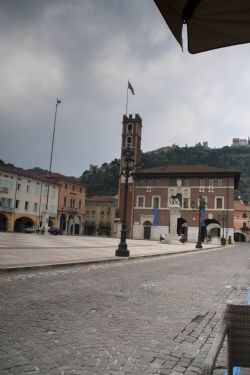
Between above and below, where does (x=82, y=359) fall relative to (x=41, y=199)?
below

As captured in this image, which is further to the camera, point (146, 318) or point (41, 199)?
point (41, 199)

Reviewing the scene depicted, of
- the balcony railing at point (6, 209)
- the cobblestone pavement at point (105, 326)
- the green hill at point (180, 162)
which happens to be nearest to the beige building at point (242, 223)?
the green hill at point (180, 162)

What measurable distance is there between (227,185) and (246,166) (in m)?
101

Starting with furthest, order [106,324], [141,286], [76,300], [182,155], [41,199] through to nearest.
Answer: [182,155], [41,199], [141,286], [76,300], [106,324]

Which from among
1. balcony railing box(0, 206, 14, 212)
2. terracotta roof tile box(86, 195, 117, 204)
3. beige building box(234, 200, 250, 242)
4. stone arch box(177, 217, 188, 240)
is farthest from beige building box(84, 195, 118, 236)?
balcony railing box(0, 206, 14, 212)

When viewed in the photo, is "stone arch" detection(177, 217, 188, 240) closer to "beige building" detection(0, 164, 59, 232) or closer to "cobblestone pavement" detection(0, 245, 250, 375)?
"beige building" detection(0, 164, 59, 232)

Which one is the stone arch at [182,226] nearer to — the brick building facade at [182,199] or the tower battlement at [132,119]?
A: the brick building facade at [182,199]

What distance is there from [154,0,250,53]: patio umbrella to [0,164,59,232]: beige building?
6031cm

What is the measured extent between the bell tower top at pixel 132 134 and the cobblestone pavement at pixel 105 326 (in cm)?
7157

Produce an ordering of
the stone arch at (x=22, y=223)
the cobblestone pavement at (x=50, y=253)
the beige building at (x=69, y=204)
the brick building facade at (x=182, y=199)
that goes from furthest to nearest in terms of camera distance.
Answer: the beige building at (x=69, y=204) → the stone arch at (x=22, y=223) → the brick building facade at (x=182, y=199) → the cobblestone pavement at (x=50, y=253)

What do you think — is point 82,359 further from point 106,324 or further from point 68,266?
point 68,266

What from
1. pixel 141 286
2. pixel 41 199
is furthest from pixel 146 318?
pixel 41 199

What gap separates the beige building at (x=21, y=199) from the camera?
2581 inches

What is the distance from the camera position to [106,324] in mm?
5797
